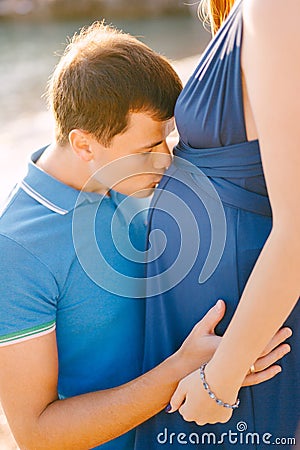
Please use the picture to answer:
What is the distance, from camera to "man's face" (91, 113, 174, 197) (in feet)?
5.49

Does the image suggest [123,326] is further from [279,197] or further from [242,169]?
[279,197]

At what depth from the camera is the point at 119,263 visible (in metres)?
1.64

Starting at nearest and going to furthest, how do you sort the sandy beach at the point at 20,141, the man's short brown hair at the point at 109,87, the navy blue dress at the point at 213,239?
the navy blue dress at the point at 213,239
the man's short brown hair at the point at 109,87
the sandy beach at the point at 20,141

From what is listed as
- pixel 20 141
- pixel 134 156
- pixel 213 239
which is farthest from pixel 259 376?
pixel 20 141

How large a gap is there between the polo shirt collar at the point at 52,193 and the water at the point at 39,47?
5490mm

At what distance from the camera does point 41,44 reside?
11922mm

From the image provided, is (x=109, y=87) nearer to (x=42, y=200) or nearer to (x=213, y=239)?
(x=42, y=200)

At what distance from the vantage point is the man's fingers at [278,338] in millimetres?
1455

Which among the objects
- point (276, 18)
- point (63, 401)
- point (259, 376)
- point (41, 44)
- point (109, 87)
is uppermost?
point (276, 18)

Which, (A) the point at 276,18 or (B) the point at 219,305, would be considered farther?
(B) the point at 219,305

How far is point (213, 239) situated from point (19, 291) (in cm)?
39

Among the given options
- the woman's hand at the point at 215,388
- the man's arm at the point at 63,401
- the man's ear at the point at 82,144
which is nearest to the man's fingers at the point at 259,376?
the woman's hand at the point at 215,388

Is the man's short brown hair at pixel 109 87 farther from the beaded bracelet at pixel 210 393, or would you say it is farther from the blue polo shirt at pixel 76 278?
the beaded bracelet at pixel 210 393

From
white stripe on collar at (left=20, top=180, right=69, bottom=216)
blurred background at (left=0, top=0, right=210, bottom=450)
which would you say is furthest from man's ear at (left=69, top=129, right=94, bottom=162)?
blurred background at (left=0, top=0, right=210, bottom=450)
